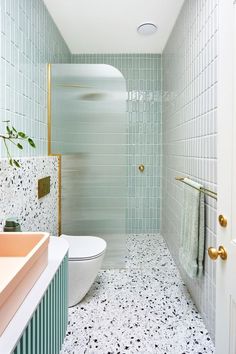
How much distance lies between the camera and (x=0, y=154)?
149 cm

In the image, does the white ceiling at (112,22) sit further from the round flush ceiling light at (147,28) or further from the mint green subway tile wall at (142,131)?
the mint green subway tile wall at (142,131)

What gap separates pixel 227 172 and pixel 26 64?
1628 millimetres

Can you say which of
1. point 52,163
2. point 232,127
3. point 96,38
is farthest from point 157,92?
point 232,127

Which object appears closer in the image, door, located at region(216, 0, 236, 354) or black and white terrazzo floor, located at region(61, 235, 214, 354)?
door, located at region(216, 0, 236, 354)

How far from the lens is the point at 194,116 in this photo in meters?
1.93

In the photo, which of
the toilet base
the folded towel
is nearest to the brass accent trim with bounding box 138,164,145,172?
the folded towel

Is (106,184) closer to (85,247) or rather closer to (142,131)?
(85,247)

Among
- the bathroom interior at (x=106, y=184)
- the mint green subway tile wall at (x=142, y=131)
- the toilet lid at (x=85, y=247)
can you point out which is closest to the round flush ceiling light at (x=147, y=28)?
the bathroom interior at (x=106, y=184)

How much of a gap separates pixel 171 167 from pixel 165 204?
2.07ft

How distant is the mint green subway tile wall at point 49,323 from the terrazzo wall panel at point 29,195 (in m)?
0.51

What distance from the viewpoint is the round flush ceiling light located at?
8.61 ft

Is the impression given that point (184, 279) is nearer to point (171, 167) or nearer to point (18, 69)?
point (171, 167)

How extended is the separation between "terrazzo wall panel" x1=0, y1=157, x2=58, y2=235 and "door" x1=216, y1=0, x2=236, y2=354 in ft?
3.80

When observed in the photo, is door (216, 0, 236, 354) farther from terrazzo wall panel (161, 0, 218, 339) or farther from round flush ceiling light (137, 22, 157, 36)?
round flush ceiling light (137, 22, 157, 36)
